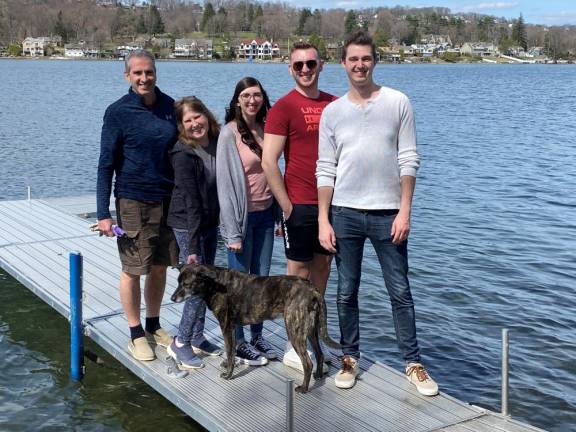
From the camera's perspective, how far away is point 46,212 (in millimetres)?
11875

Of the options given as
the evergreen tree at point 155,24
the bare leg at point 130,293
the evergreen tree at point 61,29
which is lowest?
the bare leg at point 130,293

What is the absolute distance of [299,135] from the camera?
478cm

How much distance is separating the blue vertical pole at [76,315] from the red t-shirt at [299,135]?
2136mm

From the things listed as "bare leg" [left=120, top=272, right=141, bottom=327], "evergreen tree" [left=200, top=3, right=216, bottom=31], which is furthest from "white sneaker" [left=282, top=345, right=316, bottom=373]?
"evergreen tree" [left=200, top=3, right=216, bottom=31]

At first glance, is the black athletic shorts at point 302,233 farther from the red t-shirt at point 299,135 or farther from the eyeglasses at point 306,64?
the eyeglasses at point 306,64

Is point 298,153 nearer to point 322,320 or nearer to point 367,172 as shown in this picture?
point 367,172

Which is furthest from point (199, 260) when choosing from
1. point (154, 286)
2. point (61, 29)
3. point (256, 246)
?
point (61, 29)

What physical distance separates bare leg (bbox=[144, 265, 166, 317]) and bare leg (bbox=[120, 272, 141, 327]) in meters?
0.11

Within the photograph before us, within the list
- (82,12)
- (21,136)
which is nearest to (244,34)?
(82,12)

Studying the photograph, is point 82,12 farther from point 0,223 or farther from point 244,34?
point 0,223

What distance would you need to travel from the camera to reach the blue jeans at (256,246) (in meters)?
5.11

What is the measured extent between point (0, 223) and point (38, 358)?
443 cm

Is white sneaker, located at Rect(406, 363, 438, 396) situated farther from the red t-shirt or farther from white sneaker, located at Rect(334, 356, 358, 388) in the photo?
the red t-shirt

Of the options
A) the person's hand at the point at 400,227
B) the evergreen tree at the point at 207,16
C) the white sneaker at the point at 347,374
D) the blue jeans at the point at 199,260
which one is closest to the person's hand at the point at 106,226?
the blue jeans at the point at 199,260
